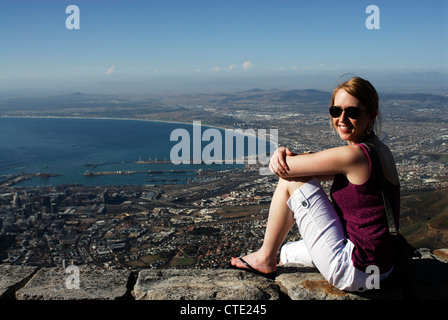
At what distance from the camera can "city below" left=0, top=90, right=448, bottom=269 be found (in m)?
9.43

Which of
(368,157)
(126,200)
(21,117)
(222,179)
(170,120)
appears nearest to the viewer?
(368,157)

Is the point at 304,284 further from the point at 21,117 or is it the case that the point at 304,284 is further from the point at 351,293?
the point at 21,117

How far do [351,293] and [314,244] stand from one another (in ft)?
0.98

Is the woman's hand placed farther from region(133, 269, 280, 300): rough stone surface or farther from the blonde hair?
region(133, 269, 280, 300): rough stone surface

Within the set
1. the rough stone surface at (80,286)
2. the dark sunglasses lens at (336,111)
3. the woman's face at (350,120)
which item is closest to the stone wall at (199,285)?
the rough stone surface at (80,286)

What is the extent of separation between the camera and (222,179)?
67.4 ft

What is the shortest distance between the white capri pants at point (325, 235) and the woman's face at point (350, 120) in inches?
13.8

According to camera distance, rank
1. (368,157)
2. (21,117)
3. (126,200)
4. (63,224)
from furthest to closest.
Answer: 1. (21,117)
2. (126,200)
3. (63,224)
4. (368,157)

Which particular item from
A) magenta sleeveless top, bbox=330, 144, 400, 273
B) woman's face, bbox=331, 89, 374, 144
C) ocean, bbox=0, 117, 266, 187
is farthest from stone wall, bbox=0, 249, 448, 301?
ocean, bbox=0, 117, 266, 187

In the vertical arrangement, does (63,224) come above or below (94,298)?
below

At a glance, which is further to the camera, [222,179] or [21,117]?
[21,117]

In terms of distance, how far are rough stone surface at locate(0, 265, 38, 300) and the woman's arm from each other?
1.54m

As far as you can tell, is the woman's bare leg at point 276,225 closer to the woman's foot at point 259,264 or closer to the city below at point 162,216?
the woman's foot at point 259,264

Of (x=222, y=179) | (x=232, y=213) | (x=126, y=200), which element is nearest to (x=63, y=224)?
(x=126, y=200)
